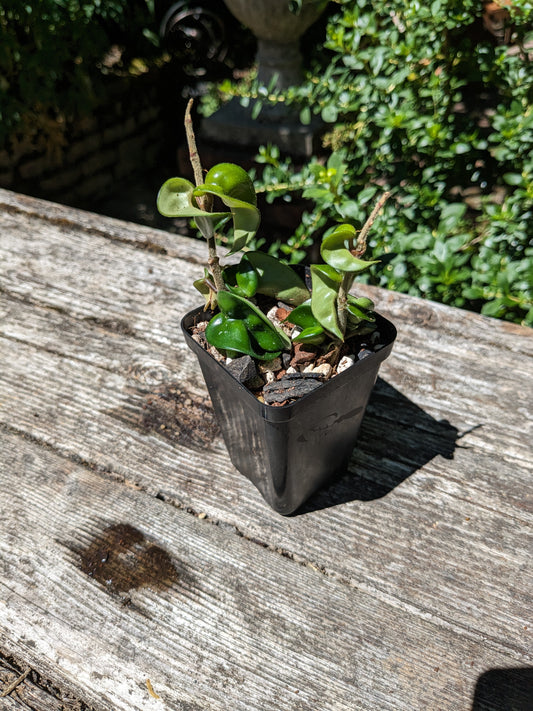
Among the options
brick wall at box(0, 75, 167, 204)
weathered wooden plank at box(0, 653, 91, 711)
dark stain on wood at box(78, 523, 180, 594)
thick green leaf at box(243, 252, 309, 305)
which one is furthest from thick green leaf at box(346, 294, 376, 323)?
brick wall at box(0, 75, 167, 204)

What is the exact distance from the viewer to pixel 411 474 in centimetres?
88

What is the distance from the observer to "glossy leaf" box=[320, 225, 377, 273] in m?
0.58

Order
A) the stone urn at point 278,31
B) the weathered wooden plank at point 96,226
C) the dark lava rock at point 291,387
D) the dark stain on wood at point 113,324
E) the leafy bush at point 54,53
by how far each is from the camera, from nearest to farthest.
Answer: the dark lava rock at point 291,387, the dark stain on wood at point 113,324, the weathered wooden plank at point 96,226, the stone urn at point 278,31, the leafy bush at point 54,53

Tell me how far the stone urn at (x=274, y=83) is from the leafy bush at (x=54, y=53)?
0.89 meters

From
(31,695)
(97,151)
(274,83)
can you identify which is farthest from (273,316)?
(97,151)

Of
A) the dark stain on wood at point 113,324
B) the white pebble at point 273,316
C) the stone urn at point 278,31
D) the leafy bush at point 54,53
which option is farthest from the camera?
the leafy bush at point 54,53

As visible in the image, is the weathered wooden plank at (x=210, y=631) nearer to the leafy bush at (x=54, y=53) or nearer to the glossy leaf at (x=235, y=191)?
the glossy leaf at (x=235, y=191)

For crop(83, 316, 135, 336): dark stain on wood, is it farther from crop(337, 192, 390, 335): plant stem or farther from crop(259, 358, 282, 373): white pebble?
crop(337, 192, 390, 335): plant stem

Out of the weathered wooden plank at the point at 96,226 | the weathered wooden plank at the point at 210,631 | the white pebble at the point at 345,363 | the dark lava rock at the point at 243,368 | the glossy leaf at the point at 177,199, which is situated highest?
the glossy leaf at the point at 177,199

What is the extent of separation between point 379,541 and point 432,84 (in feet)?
4.84

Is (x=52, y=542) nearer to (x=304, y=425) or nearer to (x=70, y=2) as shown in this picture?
(x=304, y=425)

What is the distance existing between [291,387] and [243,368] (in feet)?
0.22

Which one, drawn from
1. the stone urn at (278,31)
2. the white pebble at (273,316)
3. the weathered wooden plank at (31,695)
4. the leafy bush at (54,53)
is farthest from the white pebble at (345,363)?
the leafy bush at (54,53)

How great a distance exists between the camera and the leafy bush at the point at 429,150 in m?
1.50
